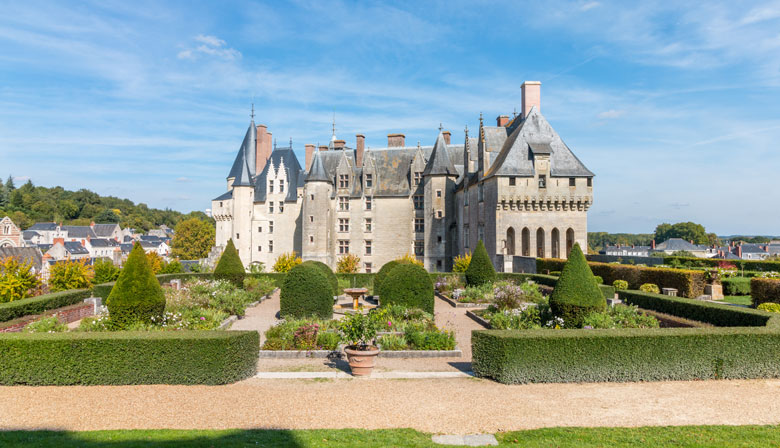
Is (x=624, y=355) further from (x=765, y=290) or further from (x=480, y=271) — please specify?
(x=480, y=271)

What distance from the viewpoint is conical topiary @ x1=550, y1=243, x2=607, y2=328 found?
11.9 metres

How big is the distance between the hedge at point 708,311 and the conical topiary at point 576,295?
10.8 ft

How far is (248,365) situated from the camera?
9.52 meters

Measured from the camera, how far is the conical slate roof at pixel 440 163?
37.9 m

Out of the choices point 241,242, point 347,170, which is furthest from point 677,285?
point 241,242

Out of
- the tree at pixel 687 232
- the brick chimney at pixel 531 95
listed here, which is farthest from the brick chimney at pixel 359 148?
the tree at pixel 687 232

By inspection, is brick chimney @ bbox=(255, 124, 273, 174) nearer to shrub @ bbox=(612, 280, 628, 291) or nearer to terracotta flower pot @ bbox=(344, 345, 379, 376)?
shrub @ bbox=(612, 280, 628, 291)

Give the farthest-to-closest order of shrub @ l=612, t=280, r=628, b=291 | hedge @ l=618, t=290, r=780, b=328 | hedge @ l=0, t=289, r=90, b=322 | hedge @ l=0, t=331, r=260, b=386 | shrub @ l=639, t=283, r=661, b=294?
shrub @ l=612, t=280, r=628, b=291 → shrub @ l=639, t=283, r=661, b=294 → hedge @ l=0, t=289, r=90, b=322 → hedge @ l=618, t=290, r=780, b=328 → hedge @ l=0, t=331, r=260, b=386

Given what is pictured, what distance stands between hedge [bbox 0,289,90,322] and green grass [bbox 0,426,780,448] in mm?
10607

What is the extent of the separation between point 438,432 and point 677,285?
17476mm

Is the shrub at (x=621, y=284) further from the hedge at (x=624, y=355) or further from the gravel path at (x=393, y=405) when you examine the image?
the gravel path at (x=393, y=405)

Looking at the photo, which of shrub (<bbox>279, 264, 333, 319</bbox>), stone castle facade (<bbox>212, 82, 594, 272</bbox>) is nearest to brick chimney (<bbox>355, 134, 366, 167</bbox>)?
stone castle facade (<bbox>212, 82, 594, 272</bbox>)

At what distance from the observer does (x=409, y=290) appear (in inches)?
669

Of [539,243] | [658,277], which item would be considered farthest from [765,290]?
[539,243]
